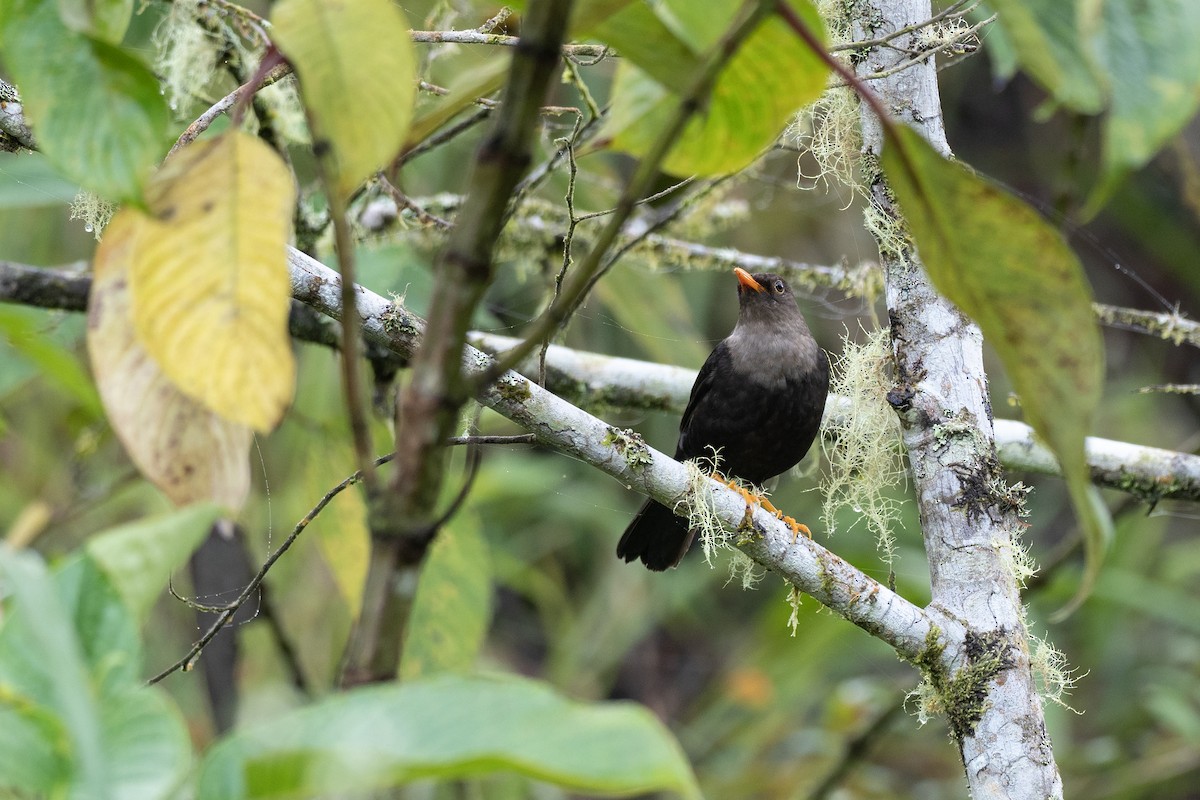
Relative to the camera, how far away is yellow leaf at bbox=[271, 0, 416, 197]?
0.92 metres

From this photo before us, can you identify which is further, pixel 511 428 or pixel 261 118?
pixel 511 428

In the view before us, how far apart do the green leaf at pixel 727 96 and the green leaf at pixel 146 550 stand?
54 cm

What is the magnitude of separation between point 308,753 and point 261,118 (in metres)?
2.94

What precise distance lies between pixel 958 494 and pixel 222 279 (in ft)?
5.71

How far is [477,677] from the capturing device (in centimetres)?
84

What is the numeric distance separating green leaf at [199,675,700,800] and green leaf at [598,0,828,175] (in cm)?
52

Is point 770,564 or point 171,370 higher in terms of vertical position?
point 171,370

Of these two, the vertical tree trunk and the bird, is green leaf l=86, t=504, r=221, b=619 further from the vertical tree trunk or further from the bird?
the bird

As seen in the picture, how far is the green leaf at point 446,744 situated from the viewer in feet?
2.38

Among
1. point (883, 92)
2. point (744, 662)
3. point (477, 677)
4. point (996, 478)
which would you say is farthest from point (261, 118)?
point (744, 662)

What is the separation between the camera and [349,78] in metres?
0.93

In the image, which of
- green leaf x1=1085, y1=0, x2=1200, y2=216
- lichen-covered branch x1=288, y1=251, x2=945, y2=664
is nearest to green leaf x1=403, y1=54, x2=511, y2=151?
lichen-covered branch x1=288, y1=251, x2=945, y2=664

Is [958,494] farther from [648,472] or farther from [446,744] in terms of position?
[446,744]

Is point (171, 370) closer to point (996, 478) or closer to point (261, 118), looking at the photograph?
point (996, 478)
